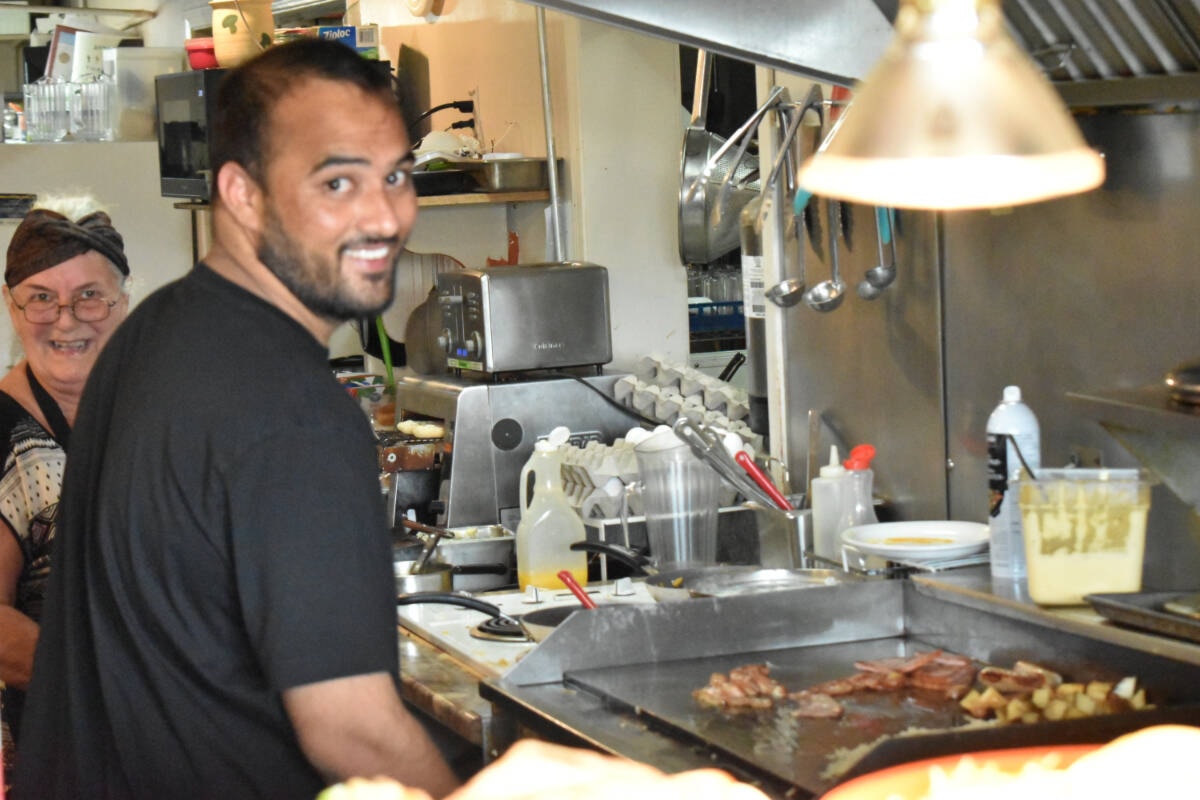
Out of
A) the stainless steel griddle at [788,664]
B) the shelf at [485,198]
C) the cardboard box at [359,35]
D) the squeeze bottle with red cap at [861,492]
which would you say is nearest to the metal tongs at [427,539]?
the squeeze bottle with red cap at [861,492]

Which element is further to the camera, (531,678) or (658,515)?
(658,515)

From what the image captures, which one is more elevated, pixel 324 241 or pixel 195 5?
pixel 195 5

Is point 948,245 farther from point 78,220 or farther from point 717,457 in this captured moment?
point 78,220

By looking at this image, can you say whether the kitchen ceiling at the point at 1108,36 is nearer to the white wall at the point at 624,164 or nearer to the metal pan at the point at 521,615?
the metal pan at the point at 521,615

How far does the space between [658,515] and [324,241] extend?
Result: 1.59m

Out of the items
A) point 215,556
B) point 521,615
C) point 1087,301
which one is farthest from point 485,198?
point 215,556

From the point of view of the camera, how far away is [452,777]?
70.4 inches

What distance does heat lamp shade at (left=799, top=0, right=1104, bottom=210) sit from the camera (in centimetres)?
144

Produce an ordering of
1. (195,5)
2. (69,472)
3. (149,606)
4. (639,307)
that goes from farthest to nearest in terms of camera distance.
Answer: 1. (195,5)
2. (639,307)
3. (69,472)
4. (149,606)

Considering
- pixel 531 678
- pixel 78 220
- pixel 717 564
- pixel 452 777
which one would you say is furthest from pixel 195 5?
pixel 452 777

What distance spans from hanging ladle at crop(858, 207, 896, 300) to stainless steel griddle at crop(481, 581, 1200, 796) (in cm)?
71

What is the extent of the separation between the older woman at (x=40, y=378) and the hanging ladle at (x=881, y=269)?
1436 millimetres

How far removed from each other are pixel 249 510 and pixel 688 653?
3.32ft

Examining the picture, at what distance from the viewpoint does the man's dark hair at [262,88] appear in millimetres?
1896
